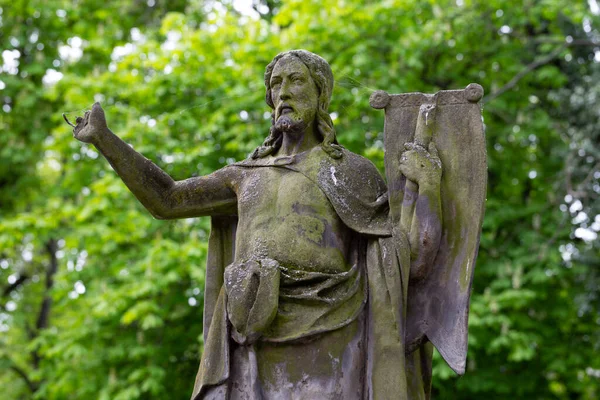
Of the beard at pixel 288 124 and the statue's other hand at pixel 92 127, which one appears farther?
the beard at pixel 288 124

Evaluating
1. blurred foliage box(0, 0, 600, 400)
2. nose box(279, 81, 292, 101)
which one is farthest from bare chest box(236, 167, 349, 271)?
blurred foliage box(0, 0, 600, 400)

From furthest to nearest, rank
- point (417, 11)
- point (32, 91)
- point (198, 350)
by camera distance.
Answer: point (32, 91)
point (417, 11)
point (198, 350)

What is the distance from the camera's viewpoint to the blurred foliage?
44.3ft

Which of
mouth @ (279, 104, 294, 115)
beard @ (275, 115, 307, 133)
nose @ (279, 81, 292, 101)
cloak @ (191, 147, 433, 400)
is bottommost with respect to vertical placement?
cloak @ (191, 147, 433, 400)

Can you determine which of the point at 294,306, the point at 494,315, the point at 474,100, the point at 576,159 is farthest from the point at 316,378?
the point at 576,159

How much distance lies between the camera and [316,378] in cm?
516

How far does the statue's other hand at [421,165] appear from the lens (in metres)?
5.44

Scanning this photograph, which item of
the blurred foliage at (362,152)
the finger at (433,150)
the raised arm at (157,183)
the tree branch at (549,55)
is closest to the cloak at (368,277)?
the raised arm at (157,183)

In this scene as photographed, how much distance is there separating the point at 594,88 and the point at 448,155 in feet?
32.4

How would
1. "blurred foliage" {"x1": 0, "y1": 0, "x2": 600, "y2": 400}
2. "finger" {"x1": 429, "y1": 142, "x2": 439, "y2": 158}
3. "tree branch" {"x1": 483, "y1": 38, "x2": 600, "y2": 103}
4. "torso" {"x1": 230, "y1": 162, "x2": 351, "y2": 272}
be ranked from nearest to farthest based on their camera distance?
1. "torso" {"x1": 230, "y1": 162, "x2": 351, "y2": 272}
2. "finger" {"x1": 429, "y1": 142, "x2": 439, "y2": 158}
3. "blurred foliage" {"x1": 0, "y1": 0, "x2": 600, "y2": 400}
4. "tree branch" {"x1": 483, "y1": 38, "x2": 600, "y2": 103}

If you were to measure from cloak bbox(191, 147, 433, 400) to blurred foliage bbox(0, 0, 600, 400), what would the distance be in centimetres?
666

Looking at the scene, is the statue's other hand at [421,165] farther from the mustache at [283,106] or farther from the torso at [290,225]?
the mustache at [283,106]

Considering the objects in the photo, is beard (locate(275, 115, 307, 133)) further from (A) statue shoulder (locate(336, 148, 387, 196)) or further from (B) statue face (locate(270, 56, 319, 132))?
(A) statue shoulder (locate(336, 148, 387, 196))

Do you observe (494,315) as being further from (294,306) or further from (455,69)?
(294,306)
